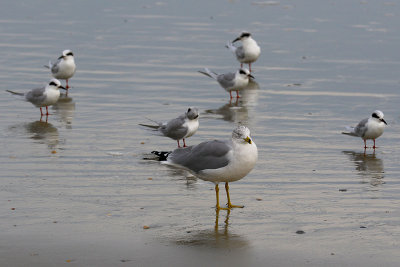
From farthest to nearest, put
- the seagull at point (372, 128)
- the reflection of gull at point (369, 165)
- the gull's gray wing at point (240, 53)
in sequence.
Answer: the gull's gray wing at point (240, 53)
the seagull at point (372, 128)
the reflection of gull at point (369, 165)

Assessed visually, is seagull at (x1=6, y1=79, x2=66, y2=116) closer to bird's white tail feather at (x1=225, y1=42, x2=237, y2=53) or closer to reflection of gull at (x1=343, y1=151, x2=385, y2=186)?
reflection of gull at (x1=343, y1=151, x2=385, y2=186)

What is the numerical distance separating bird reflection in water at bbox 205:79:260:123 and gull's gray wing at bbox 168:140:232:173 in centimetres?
529

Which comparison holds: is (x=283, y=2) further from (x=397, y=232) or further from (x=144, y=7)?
(x=397, y=232)

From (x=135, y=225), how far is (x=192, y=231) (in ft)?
2.12

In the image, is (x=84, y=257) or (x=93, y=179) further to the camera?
(x=93, y=179)

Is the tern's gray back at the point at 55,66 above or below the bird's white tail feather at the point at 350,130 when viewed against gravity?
above

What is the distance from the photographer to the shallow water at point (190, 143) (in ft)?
25.5

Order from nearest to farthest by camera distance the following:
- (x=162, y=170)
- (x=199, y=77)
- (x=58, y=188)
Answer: (x=58, y=188)
(x=162, y=170)
(x=199, y=77)

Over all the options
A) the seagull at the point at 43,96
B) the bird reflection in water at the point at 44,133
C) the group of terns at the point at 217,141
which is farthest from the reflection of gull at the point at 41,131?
the group of terns at the point at 217,141

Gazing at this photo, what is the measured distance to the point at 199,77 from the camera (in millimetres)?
19125

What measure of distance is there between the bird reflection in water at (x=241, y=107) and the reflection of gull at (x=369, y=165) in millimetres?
3092

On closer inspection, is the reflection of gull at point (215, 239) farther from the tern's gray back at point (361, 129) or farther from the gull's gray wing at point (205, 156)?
the tern's gray back at point (361, 129)

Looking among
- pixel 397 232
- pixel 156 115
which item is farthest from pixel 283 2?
pixel 397 232

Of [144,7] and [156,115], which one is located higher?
[144,7]
